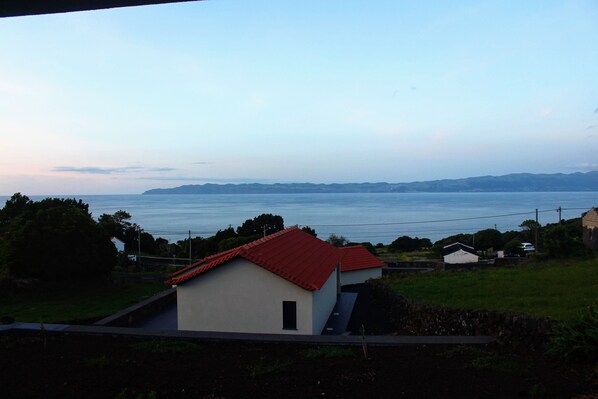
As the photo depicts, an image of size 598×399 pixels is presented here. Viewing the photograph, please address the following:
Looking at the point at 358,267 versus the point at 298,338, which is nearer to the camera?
the point at 298,338

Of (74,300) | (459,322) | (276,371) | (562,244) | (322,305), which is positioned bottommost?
(74,300)

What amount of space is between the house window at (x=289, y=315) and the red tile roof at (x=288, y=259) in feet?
2.29

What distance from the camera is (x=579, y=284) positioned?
35.0ft

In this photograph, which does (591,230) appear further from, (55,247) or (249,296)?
(55,247)

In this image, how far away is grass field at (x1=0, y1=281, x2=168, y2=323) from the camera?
1552 centimetres

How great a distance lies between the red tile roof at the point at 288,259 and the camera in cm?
1128

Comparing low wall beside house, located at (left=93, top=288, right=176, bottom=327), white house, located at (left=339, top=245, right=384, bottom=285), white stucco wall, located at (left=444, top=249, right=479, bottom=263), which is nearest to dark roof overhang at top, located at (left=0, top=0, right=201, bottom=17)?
low wall beside house, located at (left=93, top=288, right=176, bottom=327)

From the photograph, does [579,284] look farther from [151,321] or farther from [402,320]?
[151,321]

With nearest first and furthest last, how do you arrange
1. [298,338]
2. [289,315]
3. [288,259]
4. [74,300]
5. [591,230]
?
[298,338] < [289,315] < [288,259] < [74,300] < [591,230]

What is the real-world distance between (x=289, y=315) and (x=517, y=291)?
587 cm

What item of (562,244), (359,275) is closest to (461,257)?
(359,275)

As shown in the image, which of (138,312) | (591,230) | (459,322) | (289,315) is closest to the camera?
(459,322)

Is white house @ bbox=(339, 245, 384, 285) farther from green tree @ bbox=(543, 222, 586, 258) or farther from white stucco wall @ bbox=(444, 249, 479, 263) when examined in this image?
white stucco wall @ bbox=(444, 249, 479, 263)

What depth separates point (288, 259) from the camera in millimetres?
12820
